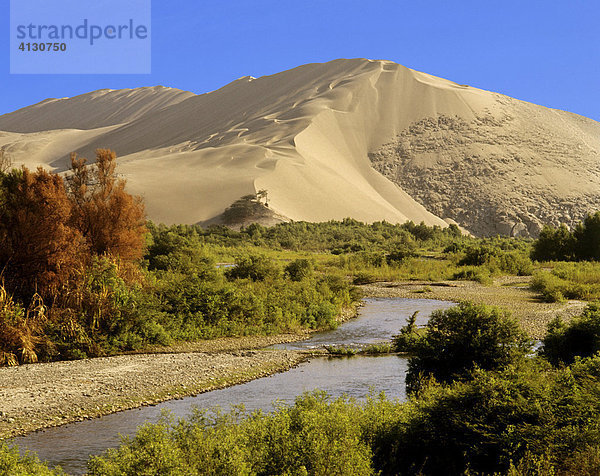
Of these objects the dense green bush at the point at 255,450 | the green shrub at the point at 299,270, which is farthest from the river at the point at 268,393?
the green shrub at the point at 299,270

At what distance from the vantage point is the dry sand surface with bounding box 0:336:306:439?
11002 mm

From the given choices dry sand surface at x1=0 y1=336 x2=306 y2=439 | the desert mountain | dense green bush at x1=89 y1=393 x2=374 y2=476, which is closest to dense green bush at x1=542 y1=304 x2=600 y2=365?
dry sand surface at x1=0 y1=336 x2=306 y2=439

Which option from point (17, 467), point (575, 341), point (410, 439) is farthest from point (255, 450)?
point (575, 341)

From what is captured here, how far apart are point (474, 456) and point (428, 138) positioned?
115 metres

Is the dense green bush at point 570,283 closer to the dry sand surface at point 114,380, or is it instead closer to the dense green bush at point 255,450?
the dry sand surface at point 114,380

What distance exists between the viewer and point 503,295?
28.8 meters

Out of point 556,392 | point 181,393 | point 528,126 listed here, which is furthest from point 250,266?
point 528,126

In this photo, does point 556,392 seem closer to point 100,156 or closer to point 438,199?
point 100,156

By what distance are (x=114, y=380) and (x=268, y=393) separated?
10.5 ft

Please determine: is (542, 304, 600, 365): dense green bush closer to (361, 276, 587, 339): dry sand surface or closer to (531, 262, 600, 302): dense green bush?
(361, 276, 587, 339): dry sand surface

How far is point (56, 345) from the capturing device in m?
15.3

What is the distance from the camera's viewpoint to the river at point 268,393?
31.2ft

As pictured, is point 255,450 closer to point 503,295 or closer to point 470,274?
point 503,295

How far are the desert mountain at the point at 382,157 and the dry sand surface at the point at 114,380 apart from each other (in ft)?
223
